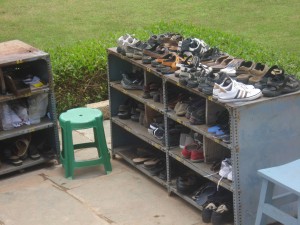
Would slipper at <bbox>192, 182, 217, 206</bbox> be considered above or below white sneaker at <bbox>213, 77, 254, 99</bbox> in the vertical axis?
below

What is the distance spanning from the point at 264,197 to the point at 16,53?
135 inches

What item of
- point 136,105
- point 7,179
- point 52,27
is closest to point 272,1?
point 52,27

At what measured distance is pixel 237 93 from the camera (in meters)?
6.95

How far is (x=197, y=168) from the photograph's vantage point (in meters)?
7.68

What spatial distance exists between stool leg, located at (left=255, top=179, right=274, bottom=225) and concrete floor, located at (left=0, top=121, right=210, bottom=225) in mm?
870

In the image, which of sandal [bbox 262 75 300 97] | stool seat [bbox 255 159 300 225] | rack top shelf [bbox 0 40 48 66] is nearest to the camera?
stool seat [bbox 255 159 300 225]

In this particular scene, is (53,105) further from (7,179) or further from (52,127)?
(7,179)

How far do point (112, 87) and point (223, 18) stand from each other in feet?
23.0

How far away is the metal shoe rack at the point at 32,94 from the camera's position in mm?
8648

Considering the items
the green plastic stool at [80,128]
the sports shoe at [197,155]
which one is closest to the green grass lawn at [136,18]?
the green plastic stool at [80,128]

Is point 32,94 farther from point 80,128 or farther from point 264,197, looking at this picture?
point 264,197

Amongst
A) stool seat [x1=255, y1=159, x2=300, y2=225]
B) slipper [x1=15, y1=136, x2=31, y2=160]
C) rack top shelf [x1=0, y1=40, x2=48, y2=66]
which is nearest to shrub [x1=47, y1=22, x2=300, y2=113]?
rack top shelf [x1=0, y1=40, x2=48, y2=66]

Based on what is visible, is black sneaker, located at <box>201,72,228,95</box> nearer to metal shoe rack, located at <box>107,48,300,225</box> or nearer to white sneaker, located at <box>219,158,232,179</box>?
metal shoe rack, located at <box>107,48,300,225</box>

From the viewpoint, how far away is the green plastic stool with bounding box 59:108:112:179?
859 centimetres
